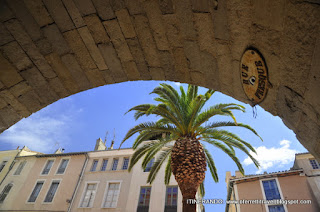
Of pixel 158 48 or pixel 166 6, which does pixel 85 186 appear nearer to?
pixel 158 48

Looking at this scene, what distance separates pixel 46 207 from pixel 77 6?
77.1 feet

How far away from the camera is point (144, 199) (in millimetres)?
17703

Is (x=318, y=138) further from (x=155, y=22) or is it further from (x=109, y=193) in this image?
(x=109, y=193)

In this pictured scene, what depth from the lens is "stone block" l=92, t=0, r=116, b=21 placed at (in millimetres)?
2436

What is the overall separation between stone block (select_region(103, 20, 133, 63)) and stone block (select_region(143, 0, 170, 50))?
439 millimetres

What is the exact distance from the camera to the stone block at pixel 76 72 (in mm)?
2854

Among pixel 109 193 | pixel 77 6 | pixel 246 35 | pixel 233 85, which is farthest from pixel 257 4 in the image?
pixel 109 193

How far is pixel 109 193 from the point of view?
64.3 feet

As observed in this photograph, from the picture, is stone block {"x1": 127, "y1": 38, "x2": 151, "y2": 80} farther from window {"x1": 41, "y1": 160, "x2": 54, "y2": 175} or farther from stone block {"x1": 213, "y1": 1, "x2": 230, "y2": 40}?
window {"x1": 41, "y1": 160, "x2": 54, "y2": 175}

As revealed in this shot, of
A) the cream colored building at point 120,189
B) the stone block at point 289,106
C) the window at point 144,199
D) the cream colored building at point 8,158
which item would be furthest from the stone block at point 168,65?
the cream colored building at point 8,158

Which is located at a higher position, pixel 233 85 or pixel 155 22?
pixel 155 22

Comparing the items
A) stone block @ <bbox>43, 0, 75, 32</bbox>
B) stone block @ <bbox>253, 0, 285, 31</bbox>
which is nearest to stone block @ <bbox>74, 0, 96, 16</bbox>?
stone block @ <bbox>43, 0, 75, 32</bbox>

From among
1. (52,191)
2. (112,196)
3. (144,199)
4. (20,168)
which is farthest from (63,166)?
(144,199)

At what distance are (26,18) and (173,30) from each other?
6.01ft
